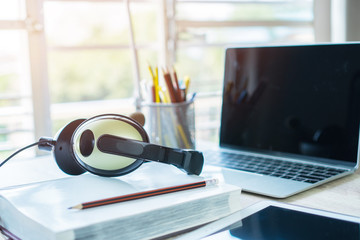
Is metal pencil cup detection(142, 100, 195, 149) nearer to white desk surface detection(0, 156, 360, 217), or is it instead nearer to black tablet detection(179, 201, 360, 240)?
white desk surface detection(0, 156, 360, 217)

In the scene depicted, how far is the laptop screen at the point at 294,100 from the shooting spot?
782mm

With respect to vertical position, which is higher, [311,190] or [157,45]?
[157,45]

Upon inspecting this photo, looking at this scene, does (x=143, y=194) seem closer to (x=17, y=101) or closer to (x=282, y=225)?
(x=282, y=225)

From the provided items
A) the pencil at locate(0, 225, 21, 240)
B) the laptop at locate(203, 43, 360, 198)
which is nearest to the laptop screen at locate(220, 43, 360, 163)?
the laptop at locate(203, 43, 360, 198)

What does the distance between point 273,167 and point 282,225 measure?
274 mm

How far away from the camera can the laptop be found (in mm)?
749

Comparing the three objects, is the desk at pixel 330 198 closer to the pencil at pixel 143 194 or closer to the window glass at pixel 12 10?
the pencil at pixel 143 194

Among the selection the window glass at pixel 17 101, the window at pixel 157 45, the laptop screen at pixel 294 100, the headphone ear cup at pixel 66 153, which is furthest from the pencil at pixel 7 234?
the window glass at pixel 17 101

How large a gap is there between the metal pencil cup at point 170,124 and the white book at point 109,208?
0.30m

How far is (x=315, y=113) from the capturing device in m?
0.83

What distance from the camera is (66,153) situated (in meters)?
0.61

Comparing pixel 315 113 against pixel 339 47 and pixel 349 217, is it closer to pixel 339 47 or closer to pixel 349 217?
pixel 339 47

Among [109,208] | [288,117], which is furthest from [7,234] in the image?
[288,117]

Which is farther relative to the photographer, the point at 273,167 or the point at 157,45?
the point at 157,45
